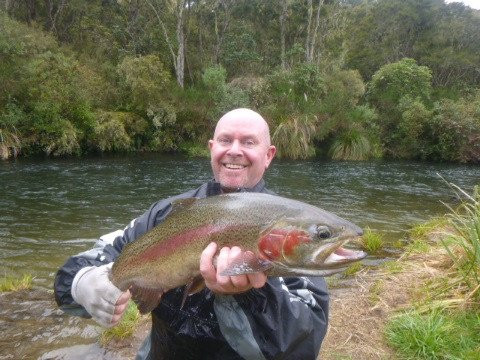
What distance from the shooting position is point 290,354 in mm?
2398

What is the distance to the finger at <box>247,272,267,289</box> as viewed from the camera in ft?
6.96

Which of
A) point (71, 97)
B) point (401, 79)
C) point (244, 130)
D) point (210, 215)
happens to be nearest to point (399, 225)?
point (244, 130)

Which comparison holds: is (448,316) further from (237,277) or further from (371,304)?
(237,277)

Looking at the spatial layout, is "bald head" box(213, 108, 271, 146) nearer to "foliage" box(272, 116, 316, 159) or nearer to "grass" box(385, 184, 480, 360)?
"grass" box(385, 184, 480, 360)

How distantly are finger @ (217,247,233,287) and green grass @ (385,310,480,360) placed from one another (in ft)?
8.11

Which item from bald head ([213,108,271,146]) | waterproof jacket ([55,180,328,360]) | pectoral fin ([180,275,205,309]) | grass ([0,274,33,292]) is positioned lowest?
grass ([0,274,33,292])

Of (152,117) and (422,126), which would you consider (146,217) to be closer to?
(152,117)

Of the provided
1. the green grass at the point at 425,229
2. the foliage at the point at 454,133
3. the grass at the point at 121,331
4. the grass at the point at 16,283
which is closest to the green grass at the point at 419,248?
the green grass at the point at 425,229

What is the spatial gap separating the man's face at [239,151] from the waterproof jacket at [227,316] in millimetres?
101

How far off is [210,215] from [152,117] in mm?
25792

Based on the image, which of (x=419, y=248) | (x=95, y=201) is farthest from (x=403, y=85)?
(x=419, y=248)

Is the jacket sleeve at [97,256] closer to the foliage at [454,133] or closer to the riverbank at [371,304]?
the riverbank at [371,304]

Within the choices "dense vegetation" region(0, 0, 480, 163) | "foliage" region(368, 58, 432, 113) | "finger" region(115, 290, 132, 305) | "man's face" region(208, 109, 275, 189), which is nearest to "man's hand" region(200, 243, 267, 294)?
"finger" region(115, 290, 132, 305)

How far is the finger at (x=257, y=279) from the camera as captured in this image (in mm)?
2121
